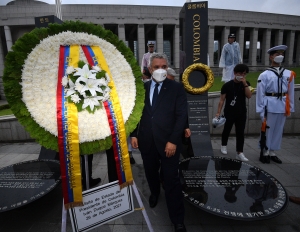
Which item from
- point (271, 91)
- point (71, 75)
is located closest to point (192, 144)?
point (271, 91)

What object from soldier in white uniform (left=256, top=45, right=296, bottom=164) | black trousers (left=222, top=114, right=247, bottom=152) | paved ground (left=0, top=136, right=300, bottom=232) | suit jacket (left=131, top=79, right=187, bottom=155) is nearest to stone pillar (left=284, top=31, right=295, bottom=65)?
soldier in white uniform (left=256, top=45, right=296, bottom=164)

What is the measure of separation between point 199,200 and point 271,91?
112 inches

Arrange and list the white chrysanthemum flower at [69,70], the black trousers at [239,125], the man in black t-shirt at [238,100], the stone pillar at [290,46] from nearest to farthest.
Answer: the white chrysanthemum flower at [69,70], the man in black t-shirt at [238,100], the black trousers at [239,125], the stone pillar at [290,46]

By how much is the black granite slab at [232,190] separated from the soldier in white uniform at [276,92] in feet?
4.65

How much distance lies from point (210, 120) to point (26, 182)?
4871mm

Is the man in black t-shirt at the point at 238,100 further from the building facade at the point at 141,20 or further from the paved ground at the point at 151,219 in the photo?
the building facade at the point at 141,20

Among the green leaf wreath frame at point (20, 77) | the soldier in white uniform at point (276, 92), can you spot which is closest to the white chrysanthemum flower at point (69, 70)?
the green leaf wreath frame at point (20, 77)

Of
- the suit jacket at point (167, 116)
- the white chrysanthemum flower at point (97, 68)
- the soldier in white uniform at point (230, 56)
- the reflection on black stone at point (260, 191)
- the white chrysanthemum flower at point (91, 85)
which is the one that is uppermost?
the soldier in white uniform at point (230, 56)

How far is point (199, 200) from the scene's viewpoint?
2338 mm

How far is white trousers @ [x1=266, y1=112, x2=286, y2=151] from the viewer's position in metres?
4.00

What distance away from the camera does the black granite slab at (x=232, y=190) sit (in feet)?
7.10

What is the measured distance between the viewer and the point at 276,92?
12.6 feet

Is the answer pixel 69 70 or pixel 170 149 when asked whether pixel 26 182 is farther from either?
pixel 170 149

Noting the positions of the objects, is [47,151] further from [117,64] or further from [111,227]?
[117,64]
